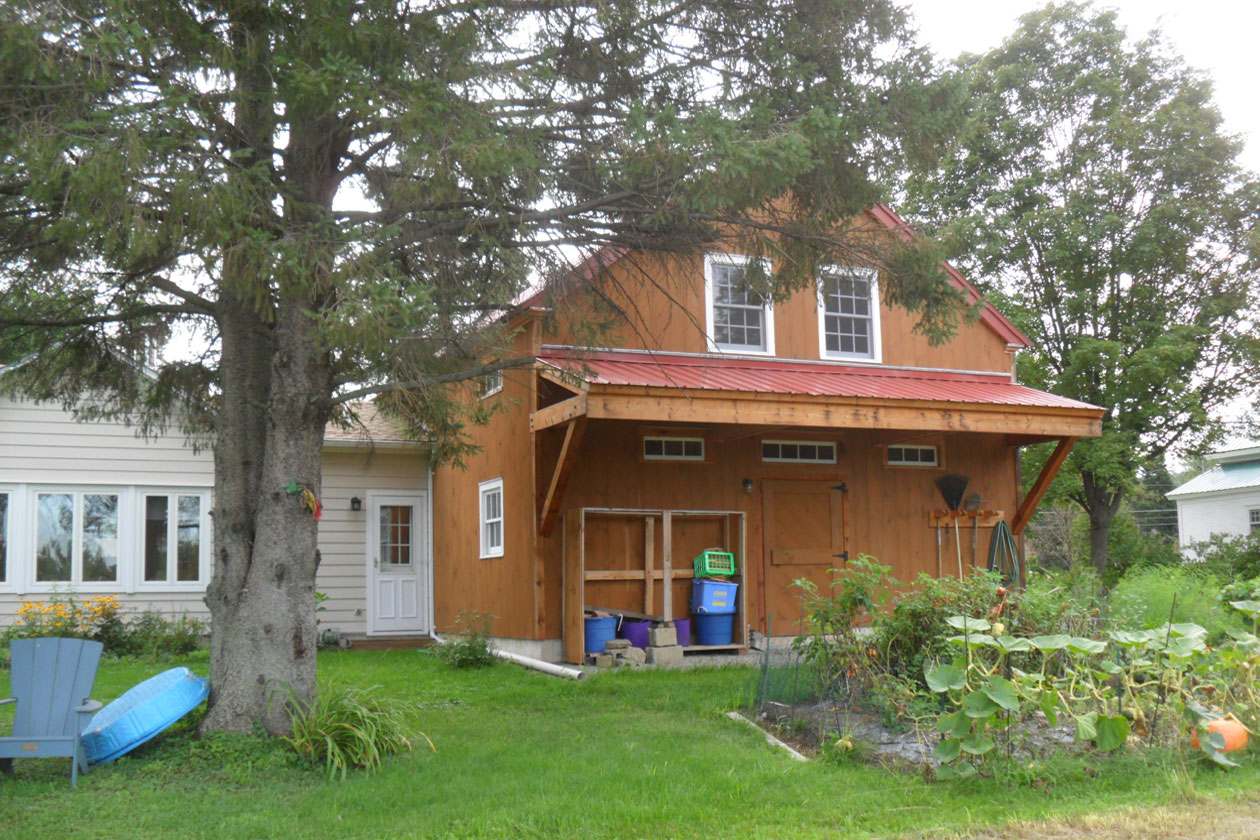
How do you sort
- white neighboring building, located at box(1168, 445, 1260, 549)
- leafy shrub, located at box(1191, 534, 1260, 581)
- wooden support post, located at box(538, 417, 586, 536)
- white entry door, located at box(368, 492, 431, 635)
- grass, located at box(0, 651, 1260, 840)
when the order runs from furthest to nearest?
1. white neighboring building, located at box(1168, 445, 1260, 549)
2. leafy shrub, located at box(1191, 534, 1260, 581)
3. white entry door, located at box(368, 492, 431, 635)
4. wooden support post, located at box(538, 417, 586, 536)
5. grass, located at box(0, 651, 1260, 840)

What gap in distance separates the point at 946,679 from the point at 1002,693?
342 millimetres

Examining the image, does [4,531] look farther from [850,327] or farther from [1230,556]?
[1230,556]

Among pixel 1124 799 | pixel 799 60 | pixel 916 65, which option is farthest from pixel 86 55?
pixel 1124 799

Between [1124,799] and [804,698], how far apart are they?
2743 millimetres

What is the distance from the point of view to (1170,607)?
9.52 meters

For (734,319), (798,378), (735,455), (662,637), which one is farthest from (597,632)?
(734,319)

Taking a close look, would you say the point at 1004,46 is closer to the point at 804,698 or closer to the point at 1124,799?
the point at 804,698

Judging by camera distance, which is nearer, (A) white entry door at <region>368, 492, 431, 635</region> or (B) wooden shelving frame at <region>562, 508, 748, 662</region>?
(B) wooden shelving frame at <region>562, 508, 748, 662</region>

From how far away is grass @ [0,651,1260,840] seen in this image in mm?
5266

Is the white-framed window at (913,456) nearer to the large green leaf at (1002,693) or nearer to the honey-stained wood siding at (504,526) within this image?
the honey-stained wood siding at (504,526)

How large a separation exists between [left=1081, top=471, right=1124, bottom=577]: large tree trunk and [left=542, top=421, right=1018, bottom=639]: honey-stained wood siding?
779cm

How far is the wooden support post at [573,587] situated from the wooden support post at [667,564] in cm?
102

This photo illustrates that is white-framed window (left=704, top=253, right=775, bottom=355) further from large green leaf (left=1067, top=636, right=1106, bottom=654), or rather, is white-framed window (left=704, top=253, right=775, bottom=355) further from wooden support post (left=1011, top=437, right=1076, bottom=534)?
large green leaf (left=1067, top=636, right=1106, bottom=654)

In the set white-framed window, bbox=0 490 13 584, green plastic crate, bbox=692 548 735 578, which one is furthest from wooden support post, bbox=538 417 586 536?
white-framed window, bbox=0 490 13 584
